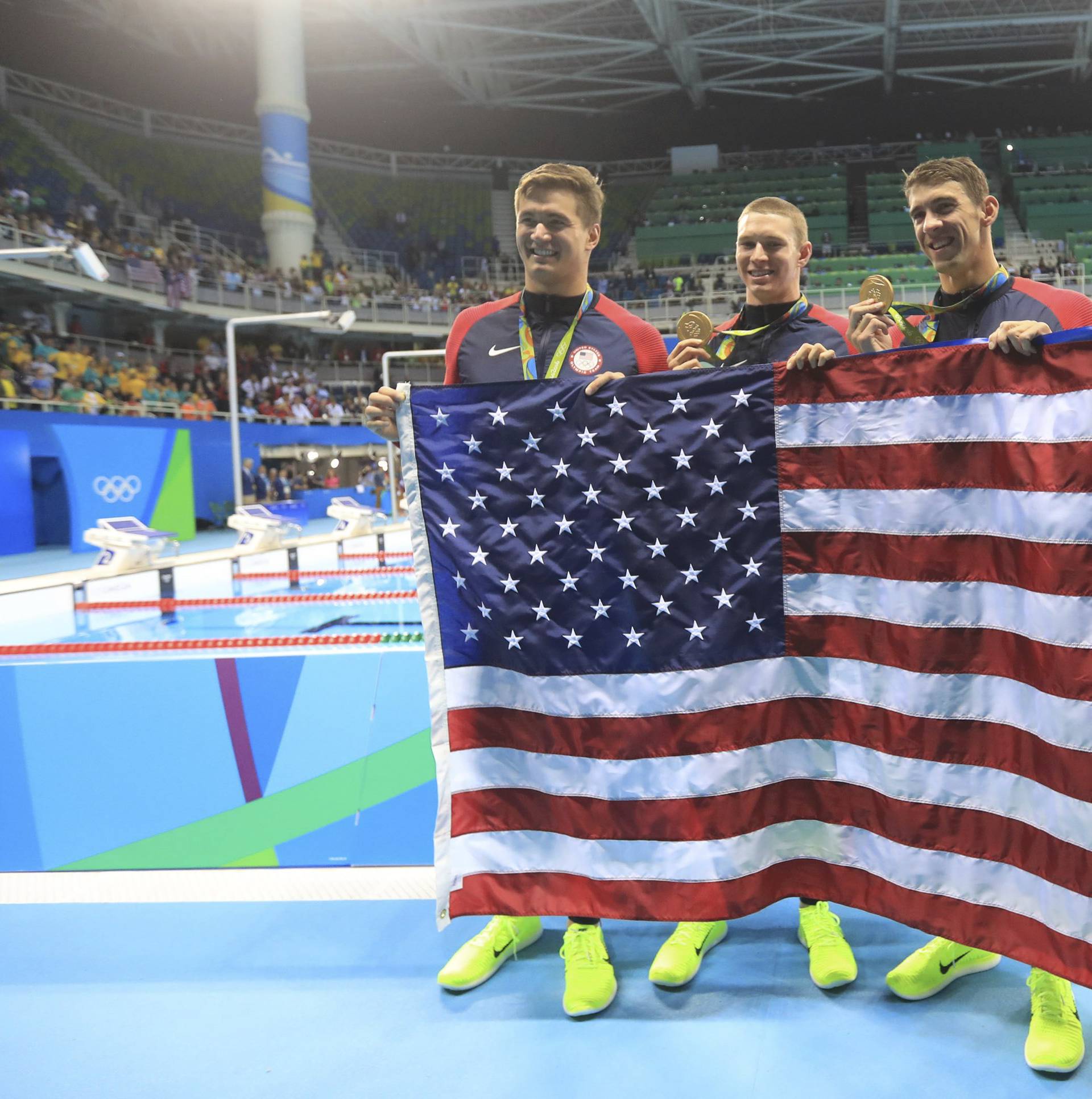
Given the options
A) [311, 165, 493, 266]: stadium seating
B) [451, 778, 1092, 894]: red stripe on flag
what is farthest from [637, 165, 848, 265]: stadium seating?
[451, 778, 1092, 894]: red stripe on flag

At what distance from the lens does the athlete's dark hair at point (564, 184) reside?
250cm

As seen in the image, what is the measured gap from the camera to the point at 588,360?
8.64 feet

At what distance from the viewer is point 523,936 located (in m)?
2.69

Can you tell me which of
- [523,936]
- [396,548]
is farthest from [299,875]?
[396,548]

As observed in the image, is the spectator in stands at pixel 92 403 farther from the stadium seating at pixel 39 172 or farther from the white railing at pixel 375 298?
the stadium seating at pixel 39 172

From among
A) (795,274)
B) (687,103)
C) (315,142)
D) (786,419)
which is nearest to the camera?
(786,419)

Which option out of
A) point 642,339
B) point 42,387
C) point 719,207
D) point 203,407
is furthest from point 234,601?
point 719,207

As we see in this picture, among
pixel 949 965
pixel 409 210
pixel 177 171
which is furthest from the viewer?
pixel 409 210

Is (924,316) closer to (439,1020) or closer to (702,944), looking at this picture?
(702,944)

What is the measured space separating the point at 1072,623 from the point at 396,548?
13428 millimetres

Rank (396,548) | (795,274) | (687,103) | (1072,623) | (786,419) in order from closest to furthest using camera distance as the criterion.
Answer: (1072,623), (786,419), (795,274), (396,548), (687,103)

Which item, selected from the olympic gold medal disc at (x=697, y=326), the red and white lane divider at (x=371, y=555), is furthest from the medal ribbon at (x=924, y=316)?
the red and white lane divider at (x=371, y=555)

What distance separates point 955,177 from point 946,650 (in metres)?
1.24

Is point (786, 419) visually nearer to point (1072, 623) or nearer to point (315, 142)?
point (1072, 623)
